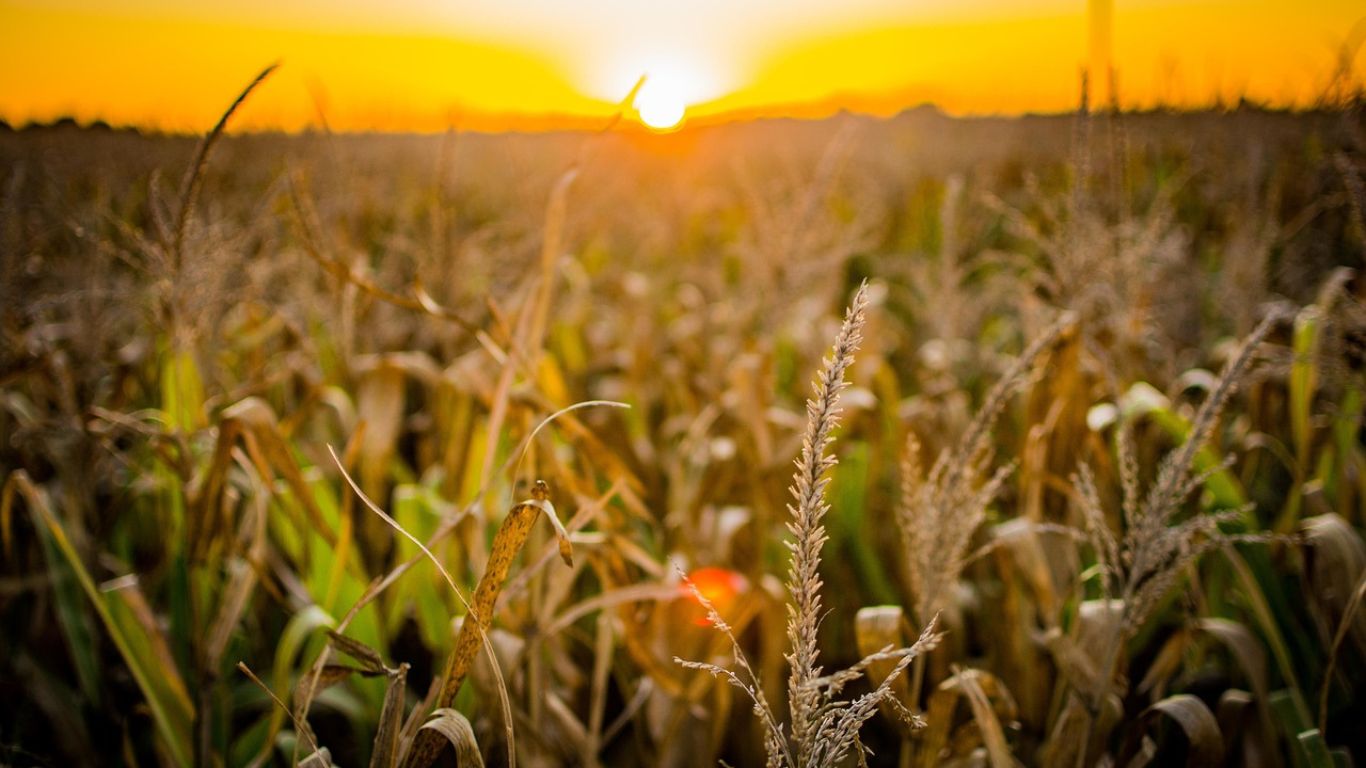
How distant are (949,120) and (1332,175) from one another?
21.8 m

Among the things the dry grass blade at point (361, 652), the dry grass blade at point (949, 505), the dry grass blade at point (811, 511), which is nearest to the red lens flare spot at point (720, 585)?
the dry grass blade at point (949, 505)

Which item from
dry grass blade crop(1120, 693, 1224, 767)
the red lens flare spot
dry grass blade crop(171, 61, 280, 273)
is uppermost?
dry grass blade crop(171, 61, 280, 273)

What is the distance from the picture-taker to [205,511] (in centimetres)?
149

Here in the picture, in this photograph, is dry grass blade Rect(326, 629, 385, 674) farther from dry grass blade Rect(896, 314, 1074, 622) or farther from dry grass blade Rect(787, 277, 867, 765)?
dry grass blade Rect(896, 314, 1074, 622)

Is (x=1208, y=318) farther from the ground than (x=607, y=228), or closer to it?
closer to it

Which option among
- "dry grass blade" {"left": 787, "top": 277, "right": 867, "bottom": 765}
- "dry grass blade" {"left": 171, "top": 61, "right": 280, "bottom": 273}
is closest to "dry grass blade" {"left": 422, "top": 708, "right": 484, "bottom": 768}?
"dry grass blade" {"left": 787, "top": 277, "right": 867, "bottom": 765}

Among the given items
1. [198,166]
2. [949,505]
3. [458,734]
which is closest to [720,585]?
[949,505]

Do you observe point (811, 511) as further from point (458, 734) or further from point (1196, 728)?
point (1196, 728)

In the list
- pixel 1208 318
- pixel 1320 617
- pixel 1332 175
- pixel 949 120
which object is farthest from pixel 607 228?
pixel 949 120

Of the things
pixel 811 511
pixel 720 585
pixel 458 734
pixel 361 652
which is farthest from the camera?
pixel 720 585

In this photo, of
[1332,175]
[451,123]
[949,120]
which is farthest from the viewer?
[949,120]

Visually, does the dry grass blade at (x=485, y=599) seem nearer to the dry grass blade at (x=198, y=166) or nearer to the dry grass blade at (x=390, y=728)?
the dry grass blade at (x=390, y=728)

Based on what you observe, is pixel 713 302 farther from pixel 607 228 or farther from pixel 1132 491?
pixel 607 228

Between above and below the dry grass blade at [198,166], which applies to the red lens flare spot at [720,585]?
below
